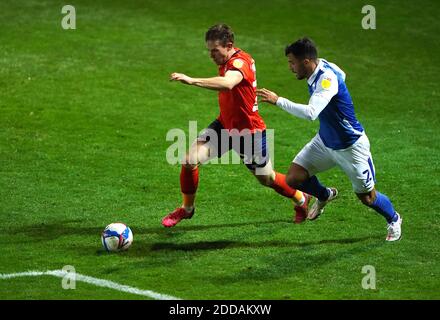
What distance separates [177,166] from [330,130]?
3.97 metres

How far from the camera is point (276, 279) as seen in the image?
29.9 feet

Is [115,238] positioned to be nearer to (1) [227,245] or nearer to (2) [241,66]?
(1) [227,245]

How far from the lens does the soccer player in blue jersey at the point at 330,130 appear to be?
9.61 meters

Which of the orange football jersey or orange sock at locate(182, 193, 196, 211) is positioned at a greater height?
the orange football jersey

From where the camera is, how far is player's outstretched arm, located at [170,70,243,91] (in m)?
9.32

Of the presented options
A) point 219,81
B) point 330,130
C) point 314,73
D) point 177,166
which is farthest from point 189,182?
point 177,166

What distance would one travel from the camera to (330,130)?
10.1m

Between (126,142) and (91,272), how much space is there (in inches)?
216

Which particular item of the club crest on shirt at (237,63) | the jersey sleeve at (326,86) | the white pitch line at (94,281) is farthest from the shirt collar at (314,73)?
the white pitch line at (94,281)

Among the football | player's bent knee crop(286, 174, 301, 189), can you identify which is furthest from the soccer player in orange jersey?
the football

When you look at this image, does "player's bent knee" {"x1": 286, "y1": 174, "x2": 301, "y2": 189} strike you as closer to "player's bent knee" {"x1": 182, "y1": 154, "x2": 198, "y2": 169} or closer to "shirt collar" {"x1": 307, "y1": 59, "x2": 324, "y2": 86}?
"player's bent knee" {"x1": 182, "y1": 154, "x2": 198, "y2": 169}

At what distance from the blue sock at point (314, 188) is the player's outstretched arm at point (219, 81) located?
1572 mm

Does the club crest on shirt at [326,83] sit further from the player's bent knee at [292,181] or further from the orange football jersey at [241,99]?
the player's bent knee at [292,181]
